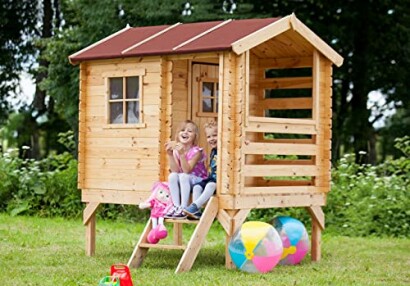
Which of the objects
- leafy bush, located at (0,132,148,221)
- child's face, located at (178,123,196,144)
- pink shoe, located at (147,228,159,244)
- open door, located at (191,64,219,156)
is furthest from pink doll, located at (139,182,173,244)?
leafy bush, located at (0,132,148,221)

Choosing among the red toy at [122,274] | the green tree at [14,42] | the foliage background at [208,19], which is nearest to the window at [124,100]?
the red toy at [122,274]

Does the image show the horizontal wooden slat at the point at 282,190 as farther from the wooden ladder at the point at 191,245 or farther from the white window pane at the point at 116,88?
the white window pane at the point at 116,88

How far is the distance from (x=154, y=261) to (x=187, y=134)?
1584 mm

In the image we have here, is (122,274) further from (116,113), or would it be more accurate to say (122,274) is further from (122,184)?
(116,113)

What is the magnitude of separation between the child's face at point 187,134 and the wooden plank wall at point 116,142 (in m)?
0.27

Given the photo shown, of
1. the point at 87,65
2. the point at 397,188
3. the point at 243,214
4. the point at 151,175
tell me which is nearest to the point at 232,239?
the point at 243,214

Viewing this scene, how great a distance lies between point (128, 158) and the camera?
11695 millimetres

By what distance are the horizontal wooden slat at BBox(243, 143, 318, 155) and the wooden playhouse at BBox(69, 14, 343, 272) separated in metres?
0.01

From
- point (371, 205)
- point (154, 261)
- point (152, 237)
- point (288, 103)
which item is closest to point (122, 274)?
point (152, 237)

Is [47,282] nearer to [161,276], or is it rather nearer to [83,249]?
[161,276]

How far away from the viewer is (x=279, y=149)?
37.7 feet

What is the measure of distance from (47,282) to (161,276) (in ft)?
3.96

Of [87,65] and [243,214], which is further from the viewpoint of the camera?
[87,65]

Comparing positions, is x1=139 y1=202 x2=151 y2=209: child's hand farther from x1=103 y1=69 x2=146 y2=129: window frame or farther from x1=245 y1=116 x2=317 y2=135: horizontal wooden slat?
x1=245 y1=116 x2=317 y2=135: horizontal wooden slat
